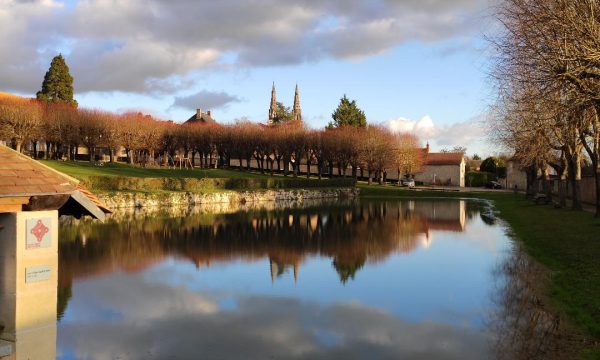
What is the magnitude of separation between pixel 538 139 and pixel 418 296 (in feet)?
68.5

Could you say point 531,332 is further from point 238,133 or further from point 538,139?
point 238,133

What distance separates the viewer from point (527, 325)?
11.0 meters

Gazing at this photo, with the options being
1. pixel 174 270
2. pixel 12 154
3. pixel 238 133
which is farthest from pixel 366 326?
pixel 238 133

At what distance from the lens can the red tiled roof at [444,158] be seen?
95.4m

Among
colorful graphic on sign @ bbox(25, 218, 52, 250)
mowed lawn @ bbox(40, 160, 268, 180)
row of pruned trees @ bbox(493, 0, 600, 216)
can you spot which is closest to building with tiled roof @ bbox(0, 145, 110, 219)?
colorful graphic on sign @ bbox(25, 218, 52, 250)

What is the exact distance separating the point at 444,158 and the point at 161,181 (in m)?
63.4

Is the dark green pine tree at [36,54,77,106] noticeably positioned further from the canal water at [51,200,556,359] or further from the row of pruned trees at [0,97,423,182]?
the canal water at [51,200,556,359]

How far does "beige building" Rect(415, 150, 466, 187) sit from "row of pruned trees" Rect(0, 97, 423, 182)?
936 centimetres

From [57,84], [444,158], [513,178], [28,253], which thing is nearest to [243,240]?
[28,253]

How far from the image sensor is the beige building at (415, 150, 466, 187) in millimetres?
94250

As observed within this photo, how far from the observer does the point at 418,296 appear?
1459 centimetres

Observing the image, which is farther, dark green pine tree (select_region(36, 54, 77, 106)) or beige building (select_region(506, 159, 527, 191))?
beige building (select_region(506, 159, 527, 191))

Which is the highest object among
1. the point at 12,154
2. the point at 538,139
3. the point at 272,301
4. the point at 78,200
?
the point at 538,139

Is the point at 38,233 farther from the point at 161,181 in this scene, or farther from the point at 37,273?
the point at 161,181
